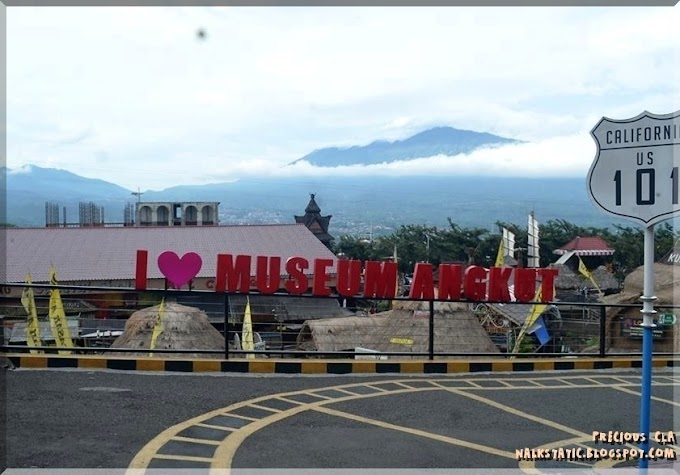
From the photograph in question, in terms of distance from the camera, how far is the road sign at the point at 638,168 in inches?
145

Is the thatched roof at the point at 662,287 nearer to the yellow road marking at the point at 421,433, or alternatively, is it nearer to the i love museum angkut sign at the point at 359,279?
the i love museum angkut sign at the point at 359,279

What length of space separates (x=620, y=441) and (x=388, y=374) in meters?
3.16

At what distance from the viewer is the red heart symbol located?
9188 mm

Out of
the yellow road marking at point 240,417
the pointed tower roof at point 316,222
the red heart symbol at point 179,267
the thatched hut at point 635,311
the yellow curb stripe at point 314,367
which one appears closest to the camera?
the yellow road marking at point 240,417

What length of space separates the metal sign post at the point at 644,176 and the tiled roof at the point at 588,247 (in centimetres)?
3735

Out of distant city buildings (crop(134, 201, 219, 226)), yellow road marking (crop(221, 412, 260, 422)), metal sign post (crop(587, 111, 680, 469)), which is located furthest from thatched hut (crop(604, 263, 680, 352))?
distant city buildings (crop(134, 201, 219, 226))

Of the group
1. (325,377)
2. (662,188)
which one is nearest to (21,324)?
(325,377)

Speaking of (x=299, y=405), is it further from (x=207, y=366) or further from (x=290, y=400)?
(x=207, y=366)

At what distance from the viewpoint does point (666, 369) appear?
916cm

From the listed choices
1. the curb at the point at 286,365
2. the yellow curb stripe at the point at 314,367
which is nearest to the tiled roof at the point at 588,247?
the curb at the point at 286,365

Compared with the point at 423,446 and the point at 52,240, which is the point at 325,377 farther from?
the point at 52,240

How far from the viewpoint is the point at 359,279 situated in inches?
384

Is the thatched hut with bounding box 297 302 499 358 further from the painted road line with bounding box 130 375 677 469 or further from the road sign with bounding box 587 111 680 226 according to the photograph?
the road sign with bounding box 587 111 680 226

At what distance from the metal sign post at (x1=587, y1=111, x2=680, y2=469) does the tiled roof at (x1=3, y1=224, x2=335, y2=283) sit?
1080 inches
